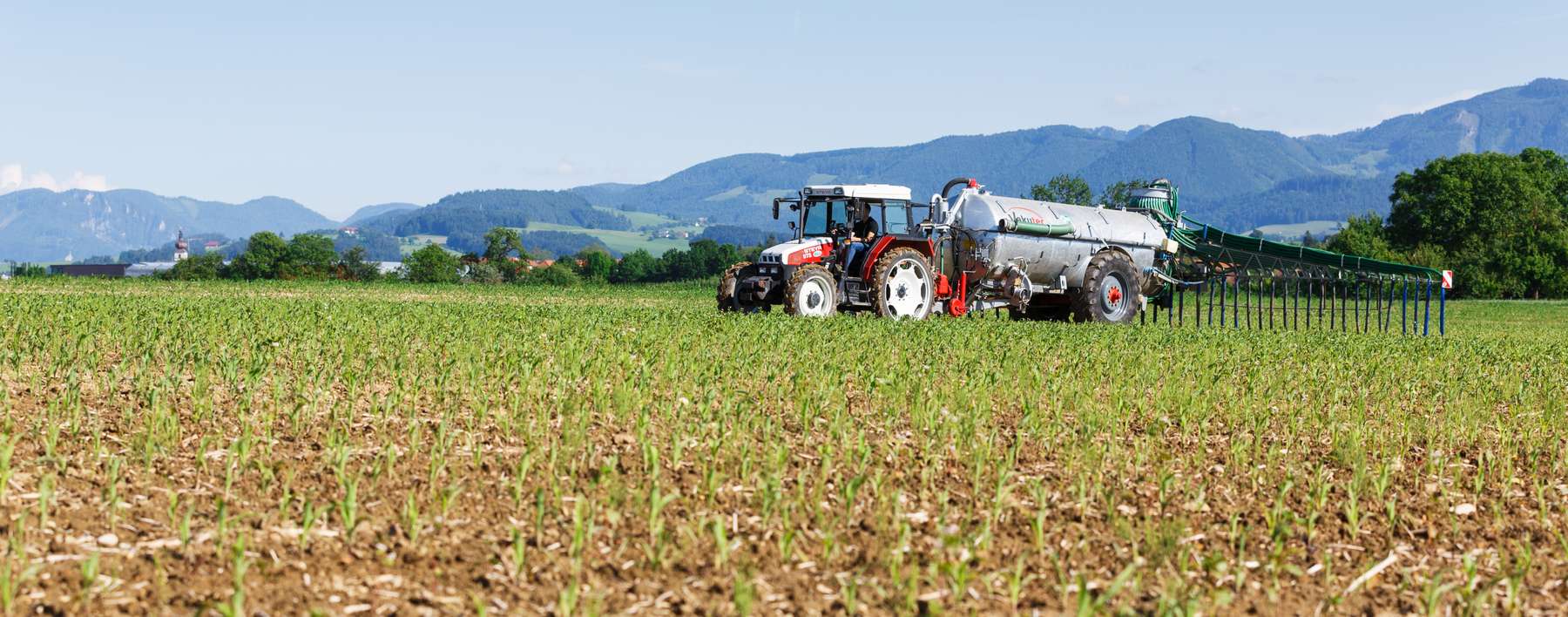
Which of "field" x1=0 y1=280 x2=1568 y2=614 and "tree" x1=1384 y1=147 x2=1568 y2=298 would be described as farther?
"tree" x1=1384 y1=147 x2=1568 y2=298

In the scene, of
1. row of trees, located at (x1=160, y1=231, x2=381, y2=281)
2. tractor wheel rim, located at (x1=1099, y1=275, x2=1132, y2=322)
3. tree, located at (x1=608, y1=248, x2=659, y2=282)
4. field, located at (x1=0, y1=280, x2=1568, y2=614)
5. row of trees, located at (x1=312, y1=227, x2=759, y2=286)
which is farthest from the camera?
tree, located at (x1=608, y1=248, x2=659, y2=282)

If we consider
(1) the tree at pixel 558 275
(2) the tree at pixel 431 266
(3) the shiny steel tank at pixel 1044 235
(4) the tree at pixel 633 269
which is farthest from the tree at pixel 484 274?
(3) the shiny steel tank at pixel 1044 235

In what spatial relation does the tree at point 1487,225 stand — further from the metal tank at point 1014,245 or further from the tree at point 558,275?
the metal tank at point 1014,245

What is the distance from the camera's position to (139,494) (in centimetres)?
623

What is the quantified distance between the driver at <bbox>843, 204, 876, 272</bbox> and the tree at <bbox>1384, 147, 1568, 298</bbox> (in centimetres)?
5446

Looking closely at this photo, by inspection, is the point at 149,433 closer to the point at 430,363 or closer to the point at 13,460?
the point at 13,460

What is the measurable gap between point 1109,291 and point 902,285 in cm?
481

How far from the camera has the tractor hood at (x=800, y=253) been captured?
18.3 m

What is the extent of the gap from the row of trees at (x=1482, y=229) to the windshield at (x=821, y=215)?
53.1m

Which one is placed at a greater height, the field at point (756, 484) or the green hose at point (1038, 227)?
the green hose at point (1038, 227)

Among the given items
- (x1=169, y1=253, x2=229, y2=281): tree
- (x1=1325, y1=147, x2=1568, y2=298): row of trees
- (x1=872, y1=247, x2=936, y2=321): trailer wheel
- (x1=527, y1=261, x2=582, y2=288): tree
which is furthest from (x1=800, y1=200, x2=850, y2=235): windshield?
(x1=169, y1=253, x2=229, y2=281): tree

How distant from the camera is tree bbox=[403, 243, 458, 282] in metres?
87.1

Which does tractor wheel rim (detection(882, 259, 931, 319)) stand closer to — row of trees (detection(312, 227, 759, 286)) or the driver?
the driver

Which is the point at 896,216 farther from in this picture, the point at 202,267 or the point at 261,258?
the point at 202,267
